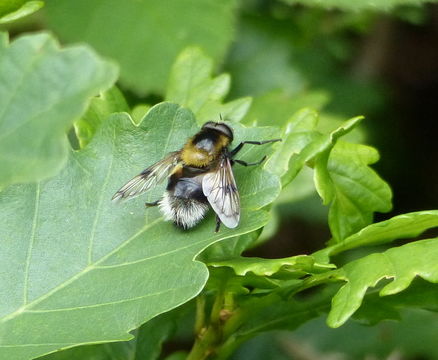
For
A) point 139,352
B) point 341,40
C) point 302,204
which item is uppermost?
point 139,352

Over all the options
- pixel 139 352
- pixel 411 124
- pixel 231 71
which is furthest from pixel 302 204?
pixel 139 352

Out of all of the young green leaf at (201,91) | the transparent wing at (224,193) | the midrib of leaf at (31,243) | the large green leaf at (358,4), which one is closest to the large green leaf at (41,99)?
the midrib of leaf at (31,243)

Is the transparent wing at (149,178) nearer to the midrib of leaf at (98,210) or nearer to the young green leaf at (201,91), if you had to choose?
the midrib of leaf at (98,210)

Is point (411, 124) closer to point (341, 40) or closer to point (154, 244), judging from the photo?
point (341, 40)

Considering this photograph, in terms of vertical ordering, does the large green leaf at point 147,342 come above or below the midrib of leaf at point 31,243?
below

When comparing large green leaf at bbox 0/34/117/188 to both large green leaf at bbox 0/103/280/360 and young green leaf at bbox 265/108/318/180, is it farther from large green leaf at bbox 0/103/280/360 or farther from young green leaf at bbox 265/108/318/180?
young green leaf at bbox 265/108/318/180

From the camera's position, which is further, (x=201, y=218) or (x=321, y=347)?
(x=321, y=347)
